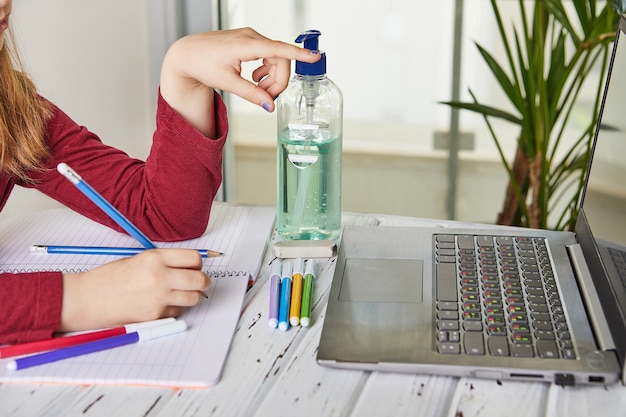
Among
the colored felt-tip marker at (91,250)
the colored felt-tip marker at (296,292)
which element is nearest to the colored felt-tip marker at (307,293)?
the colored felt-tip marker at (296,292)

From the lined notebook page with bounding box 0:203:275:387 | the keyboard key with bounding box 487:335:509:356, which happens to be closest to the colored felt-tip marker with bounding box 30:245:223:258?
the lined notebook page with bounding box 0:203:275:387

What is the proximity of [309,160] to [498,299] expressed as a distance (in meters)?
0.31

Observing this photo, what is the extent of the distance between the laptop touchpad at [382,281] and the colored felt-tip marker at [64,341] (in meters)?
0.20

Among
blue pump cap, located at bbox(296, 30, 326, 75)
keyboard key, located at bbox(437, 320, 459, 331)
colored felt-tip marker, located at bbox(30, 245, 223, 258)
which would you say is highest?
blue pump cap, located at bbox(296, 30, 326, 75)

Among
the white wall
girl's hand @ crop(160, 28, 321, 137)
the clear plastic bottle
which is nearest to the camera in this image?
girl's hand @ crop(160, 28, 321, 137)

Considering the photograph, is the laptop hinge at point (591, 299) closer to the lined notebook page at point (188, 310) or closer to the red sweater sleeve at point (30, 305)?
the lined notebook page at point (188, 310)

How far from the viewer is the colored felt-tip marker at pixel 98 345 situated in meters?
0.72

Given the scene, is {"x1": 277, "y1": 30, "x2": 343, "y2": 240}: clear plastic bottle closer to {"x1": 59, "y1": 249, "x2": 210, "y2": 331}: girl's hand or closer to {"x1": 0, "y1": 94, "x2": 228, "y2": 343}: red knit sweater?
{"x1": 0, "y1": 94, "x2": 228, "y2": 343}: red knit sweater

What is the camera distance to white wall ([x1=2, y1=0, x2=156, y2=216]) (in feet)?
4.42

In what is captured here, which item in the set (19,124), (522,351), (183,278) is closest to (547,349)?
(522,351)

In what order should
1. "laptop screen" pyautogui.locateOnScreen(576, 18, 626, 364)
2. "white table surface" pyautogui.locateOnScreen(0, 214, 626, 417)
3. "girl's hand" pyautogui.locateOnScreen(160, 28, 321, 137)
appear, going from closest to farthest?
"white table surface" pyautogui.locateOnScreen(0, 214, 626, 417) < "laptop screen" pyautogui.locateOnScreen(576, 18, 626, 364) < "girl's hand" pyautogui.locateOnScreen(160, 28, 321, 137)

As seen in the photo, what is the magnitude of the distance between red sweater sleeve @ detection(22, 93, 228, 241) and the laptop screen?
0.45 m

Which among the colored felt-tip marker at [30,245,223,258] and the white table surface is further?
the colored felt-tip marker at [30,245,223,258]

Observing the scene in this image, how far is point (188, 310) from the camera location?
2.69 feet
